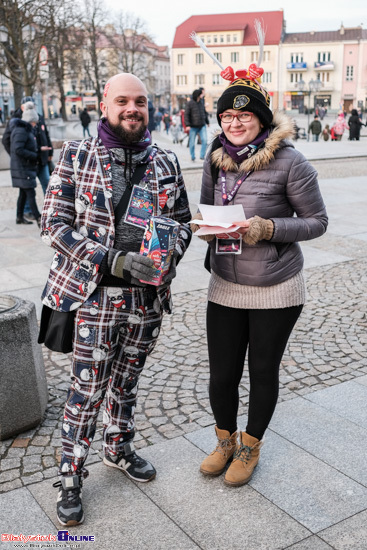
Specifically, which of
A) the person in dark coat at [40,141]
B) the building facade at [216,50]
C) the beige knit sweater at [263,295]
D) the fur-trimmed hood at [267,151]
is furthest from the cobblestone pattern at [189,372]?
the building facade at [216,50]

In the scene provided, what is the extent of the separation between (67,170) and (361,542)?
6.74 ft

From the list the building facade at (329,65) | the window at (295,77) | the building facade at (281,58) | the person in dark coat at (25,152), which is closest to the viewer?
the person in dark coat at (25,152)

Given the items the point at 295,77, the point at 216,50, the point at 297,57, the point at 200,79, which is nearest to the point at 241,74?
the point at 216,50

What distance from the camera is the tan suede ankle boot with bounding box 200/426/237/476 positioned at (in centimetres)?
299

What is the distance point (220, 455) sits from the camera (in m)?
3.04

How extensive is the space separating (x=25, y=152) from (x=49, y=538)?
23.5 feet

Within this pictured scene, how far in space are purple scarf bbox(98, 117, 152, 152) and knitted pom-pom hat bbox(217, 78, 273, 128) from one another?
40 centimetres

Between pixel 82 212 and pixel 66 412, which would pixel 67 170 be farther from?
pixel 66 412

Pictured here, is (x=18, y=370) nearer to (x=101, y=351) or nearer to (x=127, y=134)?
(x=101, y=351)

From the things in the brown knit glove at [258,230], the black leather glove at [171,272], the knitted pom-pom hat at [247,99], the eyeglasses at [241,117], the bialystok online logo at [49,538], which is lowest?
the bialystok online logo at [49,538]

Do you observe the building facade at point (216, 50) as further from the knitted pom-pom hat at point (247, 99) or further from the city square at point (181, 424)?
the knitted pom-pom hat at point (247, 99)

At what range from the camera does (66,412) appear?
8.91ft

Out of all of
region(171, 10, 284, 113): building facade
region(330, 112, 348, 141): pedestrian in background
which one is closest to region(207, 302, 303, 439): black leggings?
region(330, 112, 348, 141): pedestrian in background

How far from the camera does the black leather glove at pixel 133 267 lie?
2422 millimetres
